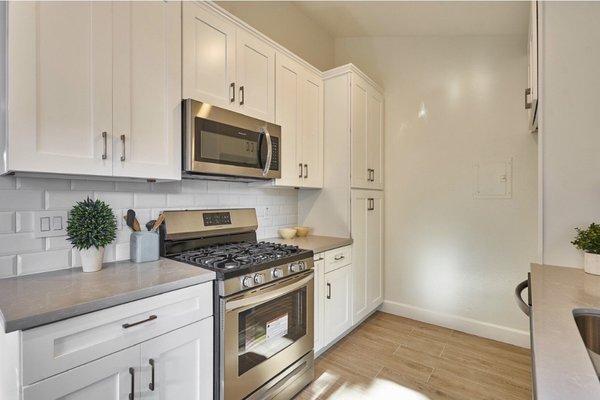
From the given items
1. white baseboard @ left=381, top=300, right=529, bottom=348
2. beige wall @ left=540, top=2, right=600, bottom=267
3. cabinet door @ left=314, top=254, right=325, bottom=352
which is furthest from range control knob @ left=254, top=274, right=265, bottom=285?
white baseboard @ left=381, top=300, right=529, bottom=348

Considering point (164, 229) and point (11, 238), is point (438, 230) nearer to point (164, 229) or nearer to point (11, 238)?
point (164, 229)

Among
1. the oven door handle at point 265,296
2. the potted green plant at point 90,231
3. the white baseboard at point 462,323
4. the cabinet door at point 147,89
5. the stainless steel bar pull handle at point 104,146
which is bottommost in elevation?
the white baseboard at point 462,323

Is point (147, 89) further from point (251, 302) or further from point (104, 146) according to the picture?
point (251, 302)

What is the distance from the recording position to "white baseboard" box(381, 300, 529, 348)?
8.51ft

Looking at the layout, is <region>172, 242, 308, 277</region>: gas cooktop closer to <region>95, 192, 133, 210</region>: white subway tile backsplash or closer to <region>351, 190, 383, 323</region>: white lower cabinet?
<region>95, 192, 133, 210</region>: white subway tile backsplash

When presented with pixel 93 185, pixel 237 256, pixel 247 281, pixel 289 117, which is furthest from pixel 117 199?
pixel 289 117

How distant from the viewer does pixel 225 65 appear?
1870 millimetres

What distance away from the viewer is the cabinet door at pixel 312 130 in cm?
257

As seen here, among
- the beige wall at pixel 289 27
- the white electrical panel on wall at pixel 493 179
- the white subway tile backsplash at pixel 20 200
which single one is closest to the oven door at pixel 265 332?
the white subway tile backsplash at pixel 20 200

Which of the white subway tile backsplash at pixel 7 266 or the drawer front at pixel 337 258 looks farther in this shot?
the drawer front at pixel 337 258

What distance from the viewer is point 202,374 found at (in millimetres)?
1401

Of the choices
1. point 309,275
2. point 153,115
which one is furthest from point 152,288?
point 309,275

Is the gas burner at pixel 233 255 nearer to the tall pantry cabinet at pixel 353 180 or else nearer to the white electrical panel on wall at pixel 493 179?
the tall pantry cabinet at pixel 353 180

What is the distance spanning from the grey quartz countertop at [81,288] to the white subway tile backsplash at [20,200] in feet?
1.01
